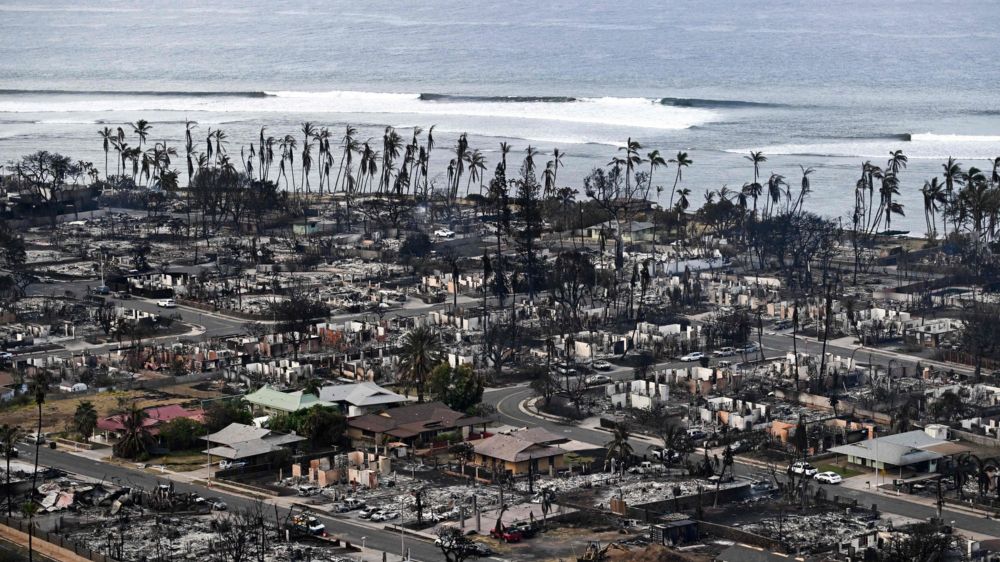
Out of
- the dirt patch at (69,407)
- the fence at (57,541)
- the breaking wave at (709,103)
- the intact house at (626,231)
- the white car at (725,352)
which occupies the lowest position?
the fence at (57,541)

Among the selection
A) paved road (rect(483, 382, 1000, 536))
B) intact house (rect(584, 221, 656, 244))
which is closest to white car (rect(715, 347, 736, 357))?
paved road (rect(483, 382, 1000, 536))

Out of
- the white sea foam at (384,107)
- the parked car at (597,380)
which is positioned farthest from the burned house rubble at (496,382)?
the white sea foam at (384,107)

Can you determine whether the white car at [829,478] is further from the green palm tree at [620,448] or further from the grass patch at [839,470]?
the green palm tree at [620,448]

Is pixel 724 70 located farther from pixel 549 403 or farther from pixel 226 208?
pixel 549 403

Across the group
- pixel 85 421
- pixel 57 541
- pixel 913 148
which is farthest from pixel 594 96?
pixel 57 541

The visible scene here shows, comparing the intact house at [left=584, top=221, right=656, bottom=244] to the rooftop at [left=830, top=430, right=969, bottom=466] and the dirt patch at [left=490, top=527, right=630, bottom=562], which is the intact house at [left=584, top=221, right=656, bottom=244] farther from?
the dirt patch at [left=490, top=527, right=630, bottom=562]

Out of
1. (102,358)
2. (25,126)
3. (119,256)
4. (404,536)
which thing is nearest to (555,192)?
(119,256)

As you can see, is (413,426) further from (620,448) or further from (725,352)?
(725,352)
